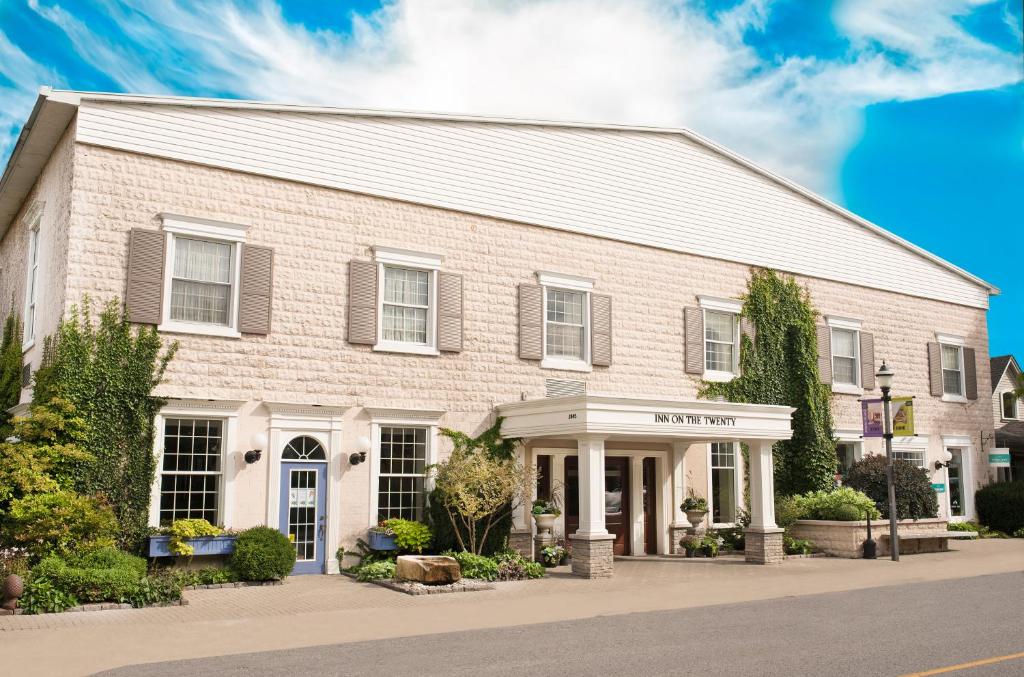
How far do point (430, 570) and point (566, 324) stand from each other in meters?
7.59

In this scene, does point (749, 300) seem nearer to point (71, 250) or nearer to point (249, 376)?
point (249, 376)

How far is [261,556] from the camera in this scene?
50.9 ft

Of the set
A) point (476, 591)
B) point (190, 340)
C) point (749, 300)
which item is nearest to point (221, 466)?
point (190, 340)

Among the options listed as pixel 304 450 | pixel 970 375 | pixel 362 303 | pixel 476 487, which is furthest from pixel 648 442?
pixel 970 375

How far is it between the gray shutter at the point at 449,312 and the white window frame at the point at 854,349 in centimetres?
1172

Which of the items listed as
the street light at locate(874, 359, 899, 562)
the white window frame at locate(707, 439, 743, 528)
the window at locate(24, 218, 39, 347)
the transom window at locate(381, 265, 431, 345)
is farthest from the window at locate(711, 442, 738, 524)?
the window at locate(24, 218, 39, 347)

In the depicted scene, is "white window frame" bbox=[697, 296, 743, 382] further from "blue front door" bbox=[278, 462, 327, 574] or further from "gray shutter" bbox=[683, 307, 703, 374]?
"blue front door" bbox=[278, 462, 327, 574]

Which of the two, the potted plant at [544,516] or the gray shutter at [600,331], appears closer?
the potted plant at [544,516]

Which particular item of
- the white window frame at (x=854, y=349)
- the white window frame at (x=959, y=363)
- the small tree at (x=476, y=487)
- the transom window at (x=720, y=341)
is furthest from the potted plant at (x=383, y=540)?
the white window frame at (x=959, y=363)

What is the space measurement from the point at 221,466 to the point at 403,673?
8857mm

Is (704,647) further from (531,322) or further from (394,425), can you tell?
(531,322)

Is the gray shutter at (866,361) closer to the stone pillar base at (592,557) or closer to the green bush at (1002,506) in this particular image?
the green bush at (1002,506)

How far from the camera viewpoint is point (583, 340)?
840 inches

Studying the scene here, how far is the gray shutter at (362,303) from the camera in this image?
18203mm
